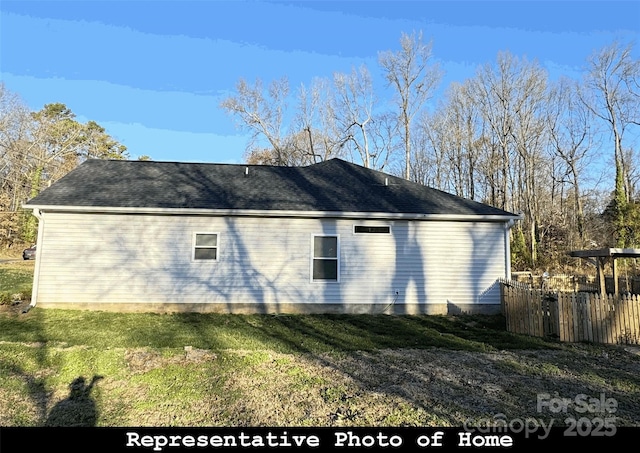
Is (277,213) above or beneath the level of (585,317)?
above

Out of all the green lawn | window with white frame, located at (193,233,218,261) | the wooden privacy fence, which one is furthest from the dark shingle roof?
the wooden privacy fence

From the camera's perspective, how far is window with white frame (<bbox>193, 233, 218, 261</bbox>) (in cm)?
1107

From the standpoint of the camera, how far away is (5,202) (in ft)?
106

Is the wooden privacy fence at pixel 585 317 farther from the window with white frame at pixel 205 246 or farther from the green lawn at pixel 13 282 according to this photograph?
the green lawn at pixel 13 282

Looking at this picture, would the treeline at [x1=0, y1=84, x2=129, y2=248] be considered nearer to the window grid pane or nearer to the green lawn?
the green lawn

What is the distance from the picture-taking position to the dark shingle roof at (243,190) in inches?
445

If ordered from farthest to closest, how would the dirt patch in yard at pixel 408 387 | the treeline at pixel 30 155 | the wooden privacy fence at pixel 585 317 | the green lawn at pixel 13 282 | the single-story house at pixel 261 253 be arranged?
the treeline at pixel 30 155, the green lawn at pixel 13 282, the single-story house at pixel 261 253, the wooden privacy fence at pixel 585 317, the dirt patch in yard at pixel 408 387

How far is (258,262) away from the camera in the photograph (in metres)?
11.2

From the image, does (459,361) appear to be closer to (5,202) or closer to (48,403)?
(48,403)

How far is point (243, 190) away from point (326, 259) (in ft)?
12.2

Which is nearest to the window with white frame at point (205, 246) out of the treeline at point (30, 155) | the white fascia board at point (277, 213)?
the white fascia board at point (277, 213)

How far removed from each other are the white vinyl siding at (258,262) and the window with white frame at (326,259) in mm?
130

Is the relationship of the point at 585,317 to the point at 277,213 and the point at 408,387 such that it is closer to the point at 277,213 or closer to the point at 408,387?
the point at 408,387

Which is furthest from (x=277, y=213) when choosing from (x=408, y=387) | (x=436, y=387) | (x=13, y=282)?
(x=13, y=282)
